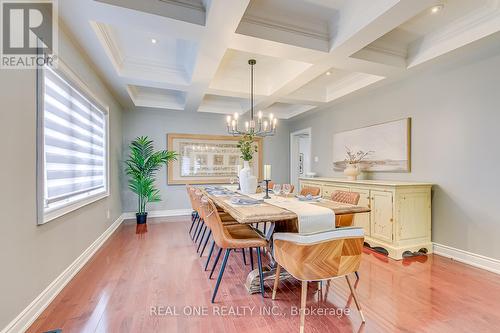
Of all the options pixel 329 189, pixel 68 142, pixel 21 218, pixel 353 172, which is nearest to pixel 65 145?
pixel 68 142

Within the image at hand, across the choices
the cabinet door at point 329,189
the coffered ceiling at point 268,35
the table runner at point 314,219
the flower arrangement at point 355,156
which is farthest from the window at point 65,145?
the flower arrangement at point 355,156

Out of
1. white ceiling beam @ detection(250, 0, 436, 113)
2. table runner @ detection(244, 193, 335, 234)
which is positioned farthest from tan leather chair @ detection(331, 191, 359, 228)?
white ceiling beam @ detection(250, 0, 436, 113)

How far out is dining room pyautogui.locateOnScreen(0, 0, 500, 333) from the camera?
1651 mm

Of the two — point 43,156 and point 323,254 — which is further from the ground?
point 43,156

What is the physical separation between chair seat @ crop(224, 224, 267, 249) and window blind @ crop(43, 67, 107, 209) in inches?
63.6

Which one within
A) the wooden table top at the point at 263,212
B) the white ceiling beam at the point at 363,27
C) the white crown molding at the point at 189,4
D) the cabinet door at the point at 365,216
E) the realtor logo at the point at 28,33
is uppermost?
the white crown molding at the point at 189,4

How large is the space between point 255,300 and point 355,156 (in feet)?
10.6

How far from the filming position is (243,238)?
2.24m

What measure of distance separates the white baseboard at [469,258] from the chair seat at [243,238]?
2548mm

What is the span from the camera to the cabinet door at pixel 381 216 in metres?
2.99

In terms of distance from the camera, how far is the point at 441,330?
5.28ft

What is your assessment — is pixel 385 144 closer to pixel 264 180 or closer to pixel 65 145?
pixel 264 180

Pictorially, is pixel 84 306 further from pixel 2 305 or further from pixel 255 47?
pixel 255 47

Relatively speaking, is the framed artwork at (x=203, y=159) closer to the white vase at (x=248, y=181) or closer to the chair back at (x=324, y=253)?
the white vase at (x=248, y=181)
